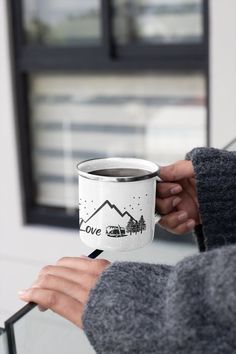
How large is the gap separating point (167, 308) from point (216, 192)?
26cm

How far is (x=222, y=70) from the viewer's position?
5.23ft

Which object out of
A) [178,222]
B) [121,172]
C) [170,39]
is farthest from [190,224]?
[170,39]

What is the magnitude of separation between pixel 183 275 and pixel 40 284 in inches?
5.3

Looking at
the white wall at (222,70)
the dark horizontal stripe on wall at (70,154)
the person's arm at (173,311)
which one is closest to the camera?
the person's arm at (173,311)

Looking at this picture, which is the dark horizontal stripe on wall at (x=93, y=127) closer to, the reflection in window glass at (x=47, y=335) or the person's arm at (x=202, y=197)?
the person's arm at (x=202, y=197)

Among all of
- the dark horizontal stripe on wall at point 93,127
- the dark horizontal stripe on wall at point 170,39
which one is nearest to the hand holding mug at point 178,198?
the dark horizontal stripe on wall at point 170,39

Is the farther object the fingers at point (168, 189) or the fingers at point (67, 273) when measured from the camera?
the fingers at point (168, 189)

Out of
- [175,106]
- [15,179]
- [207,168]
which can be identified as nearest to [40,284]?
[207,168]

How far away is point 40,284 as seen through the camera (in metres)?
0.55

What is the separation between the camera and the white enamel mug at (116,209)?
0.63 m

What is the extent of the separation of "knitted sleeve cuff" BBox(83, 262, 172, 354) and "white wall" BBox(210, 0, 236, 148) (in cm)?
114

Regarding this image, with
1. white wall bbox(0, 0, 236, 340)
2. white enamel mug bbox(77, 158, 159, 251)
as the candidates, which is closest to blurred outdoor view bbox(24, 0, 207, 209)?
white wall bbox(0, 0, 236, 340)

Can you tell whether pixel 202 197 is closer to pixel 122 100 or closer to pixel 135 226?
pixel 135 226

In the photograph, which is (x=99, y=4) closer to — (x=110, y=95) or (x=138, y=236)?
(x=110, y=95)
